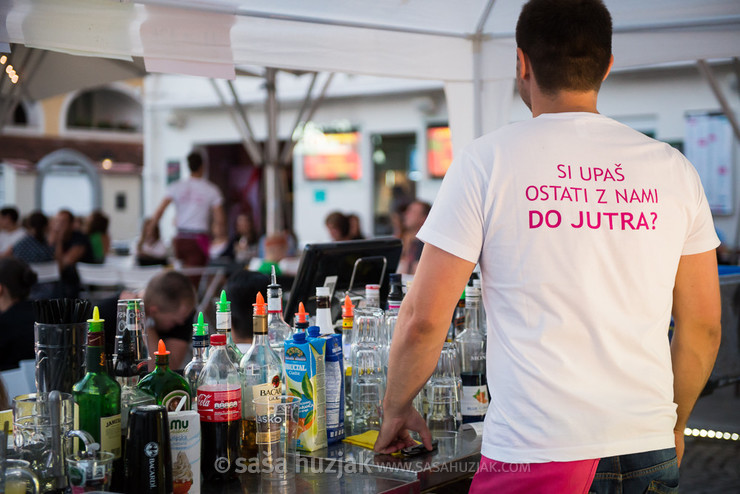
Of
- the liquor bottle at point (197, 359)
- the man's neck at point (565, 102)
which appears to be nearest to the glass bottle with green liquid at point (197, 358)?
the liquor bottle at point (197, 359)

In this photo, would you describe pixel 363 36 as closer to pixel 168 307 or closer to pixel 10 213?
pixel 168 307

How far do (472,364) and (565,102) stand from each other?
34.5 inches

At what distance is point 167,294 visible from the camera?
343 cm

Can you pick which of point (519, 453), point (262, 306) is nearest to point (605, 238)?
point (519, 453)

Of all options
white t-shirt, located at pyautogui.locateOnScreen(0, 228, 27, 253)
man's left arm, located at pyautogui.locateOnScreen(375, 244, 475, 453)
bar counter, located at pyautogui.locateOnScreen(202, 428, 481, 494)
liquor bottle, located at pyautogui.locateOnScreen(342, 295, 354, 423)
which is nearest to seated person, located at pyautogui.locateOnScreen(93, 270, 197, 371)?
liquor bottle, located at pyautogui.locateOnScreen(342, 295, 354, 423)

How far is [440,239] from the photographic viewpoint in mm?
1435

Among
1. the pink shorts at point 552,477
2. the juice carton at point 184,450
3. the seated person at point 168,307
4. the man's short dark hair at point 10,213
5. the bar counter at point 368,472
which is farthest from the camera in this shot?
the man's short dark hair at point 10,213

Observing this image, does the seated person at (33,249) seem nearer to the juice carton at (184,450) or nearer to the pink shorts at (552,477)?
the juice carton at (184,450)

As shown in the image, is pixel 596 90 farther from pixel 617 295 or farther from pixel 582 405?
pixel 582 405

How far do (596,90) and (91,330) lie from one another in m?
1.11

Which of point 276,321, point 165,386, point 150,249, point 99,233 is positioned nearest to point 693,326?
point 276,321

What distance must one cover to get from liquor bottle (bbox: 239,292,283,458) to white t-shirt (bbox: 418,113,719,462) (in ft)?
1.68

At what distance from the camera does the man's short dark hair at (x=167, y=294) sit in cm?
342

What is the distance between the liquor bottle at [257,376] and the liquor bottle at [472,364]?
21.6 inches
